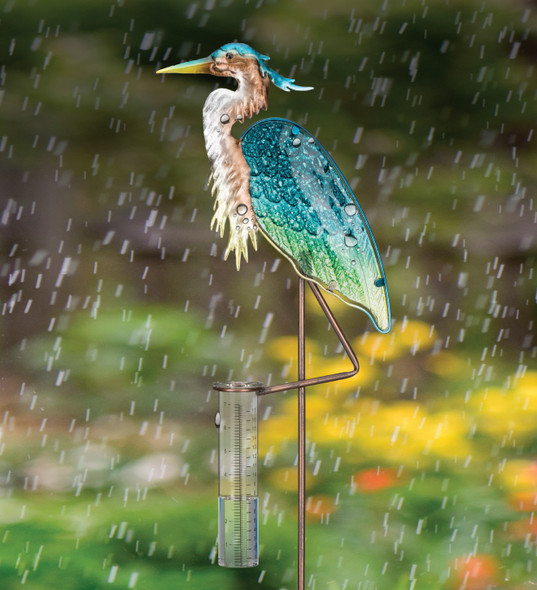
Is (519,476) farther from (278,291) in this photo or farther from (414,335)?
(278,291)

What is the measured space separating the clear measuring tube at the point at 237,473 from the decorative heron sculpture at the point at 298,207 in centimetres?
3

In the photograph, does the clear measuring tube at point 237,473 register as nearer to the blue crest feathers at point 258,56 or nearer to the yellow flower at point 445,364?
the blue crest feathers at point 258,56

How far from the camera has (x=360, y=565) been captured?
2.07 m

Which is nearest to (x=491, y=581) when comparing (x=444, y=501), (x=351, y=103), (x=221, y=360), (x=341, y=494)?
(x=444, y=501)

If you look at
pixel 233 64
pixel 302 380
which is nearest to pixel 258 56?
pixel 233 64

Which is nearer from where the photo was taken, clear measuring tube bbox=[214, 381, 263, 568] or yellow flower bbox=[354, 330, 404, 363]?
clear measuring tube bbox=[214, 381, 263, 568]

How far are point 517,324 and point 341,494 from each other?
695mm

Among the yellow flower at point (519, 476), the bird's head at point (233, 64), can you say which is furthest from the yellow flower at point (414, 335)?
the bird's head at point (233, 64)

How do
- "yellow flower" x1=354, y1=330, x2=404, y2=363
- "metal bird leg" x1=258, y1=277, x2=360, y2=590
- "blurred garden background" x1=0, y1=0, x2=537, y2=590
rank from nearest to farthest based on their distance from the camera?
"metal bird leg" x1=258, y1=277, x2=360, y2=590 < "blurred garden background" x1=0, y1=0, x2=537, y2=590 < "yellow flower" x1=354, y1=330, x2=404, y2=363

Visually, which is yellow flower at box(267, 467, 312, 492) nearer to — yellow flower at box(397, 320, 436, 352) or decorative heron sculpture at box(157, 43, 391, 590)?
yellow flower at box(397, 320, 436, 352)

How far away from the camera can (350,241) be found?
4.50ft

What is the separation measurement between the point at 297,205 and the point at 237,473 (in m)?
0.47

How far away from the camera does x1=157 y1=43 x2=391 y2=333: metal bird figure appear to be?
1367 mm

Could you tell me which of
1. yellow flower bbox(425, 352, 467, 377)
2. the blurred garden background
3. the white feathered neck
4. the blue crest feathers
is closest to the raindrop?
the white feathered neck
